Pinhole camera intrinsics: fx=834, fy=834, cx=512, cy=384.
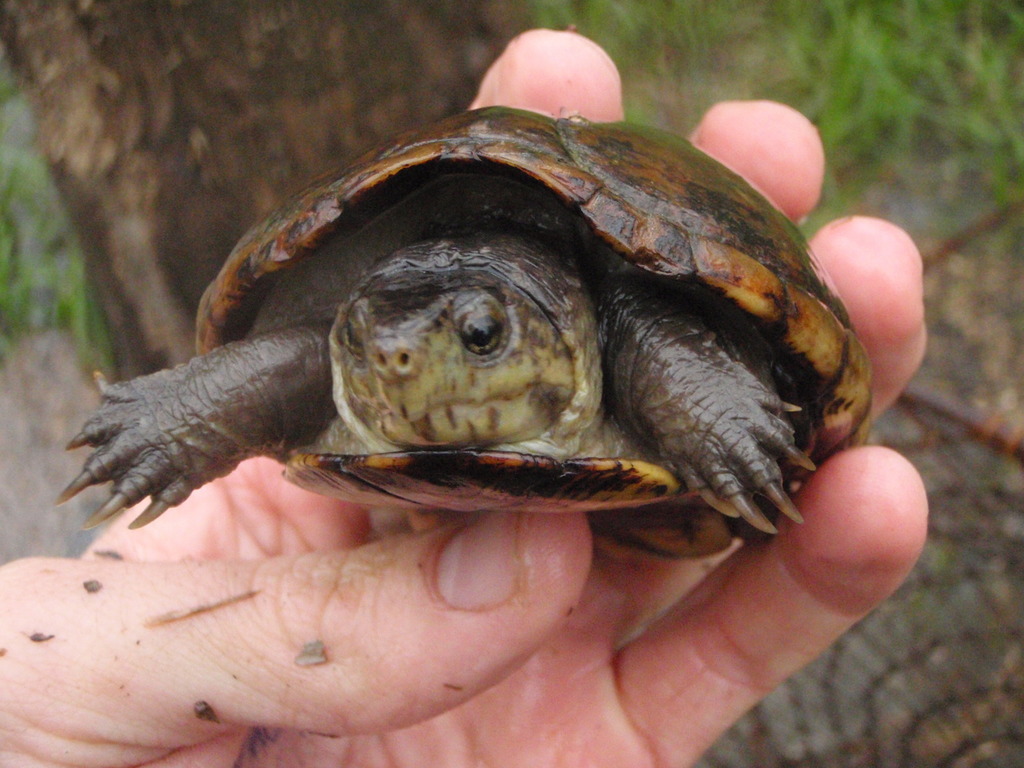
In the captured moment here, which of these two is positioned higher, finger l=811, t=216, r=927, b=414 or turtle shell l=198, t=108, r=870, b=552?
turtle shell l=198, t=108, r=870, b=552

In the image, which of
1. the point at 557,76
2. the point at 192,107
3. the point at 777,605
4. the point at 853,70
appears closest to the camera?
the point at 777,605

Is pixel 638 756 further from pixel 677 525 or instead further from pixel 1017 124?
pixel 1017 124

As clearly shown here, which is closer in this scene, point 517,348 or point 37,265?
point 517,348

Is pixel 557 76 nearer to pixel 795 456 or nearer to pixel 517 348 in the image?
pixel 517 348

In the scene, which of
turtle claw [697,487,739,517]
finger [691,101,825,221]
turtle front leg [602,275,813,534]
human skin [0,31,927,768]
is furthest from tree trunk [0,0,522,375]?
turtle claw [697,487,739,517]

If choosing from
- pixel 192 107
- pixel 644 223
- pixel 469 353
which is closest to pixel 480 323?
pixel 469 353

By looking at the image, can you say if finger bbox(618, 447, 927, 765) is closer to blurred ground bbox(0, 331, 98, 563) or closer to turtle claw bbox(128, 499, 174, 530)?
turtle claw bbox(128, 499, 174, 530)
